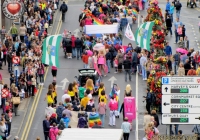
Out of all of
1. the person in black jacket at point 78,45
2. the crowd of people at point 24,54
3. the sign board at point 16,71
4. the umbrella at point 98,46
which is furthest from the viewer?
the person in black jacket at point 78,45

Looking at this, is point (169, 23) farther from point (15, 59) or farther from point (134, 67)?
point (15, 59)

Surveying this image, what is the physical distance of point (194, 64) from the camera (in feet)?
204

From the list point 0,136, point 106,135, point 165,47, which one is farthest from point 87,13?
point 106,135

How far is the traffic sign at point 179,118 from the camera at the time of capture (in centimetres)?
Answer: 3969

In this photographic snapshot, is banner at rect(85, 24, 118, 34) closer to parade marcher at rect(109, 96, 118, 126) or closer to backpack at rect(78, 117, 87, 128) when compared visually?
parade marcher at rect(109, 96, 118, 126)

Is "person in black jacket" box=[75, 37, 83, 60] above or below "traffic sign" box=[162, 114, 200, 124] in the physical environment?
below

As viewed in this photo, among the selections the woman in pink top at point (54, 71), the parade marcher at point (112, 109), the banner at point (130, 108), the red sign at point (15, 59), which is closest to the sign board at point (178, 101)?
the banner at point (130, 108)

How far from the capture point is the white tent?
42.1 m

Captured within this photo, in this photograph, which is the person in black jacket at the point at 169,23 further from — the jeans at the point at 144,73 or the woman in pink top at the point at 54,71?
the woman in pink top at the point at 54,71

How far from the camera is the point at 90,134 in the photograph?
42.5 m

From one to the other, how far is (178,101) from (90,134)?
4.35 m

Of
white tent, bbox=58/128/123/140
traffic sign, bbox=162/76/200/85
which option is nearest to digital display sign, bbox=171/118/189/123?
traffic sign, bbox=162/76/200/85


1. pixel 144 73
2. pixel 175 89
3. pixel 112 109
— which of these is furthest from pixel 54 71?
pixel 175 89

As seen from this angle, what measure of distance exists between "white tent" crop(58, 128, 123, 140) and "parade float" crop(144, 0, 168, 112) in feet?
40.2
